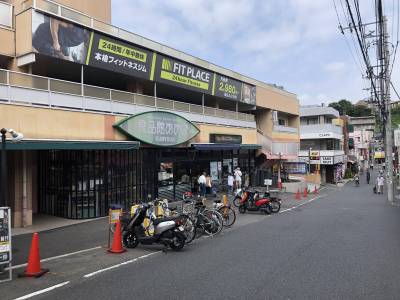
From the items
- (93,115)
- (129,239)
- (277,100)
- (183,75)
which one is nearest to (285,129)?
(277,100)

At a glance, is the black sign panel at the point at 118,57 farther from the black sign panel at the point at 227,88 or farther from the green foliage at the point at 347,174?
the green foliage at the point at 347,174

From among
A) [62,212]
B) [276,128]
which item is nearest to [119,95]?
[62,212]

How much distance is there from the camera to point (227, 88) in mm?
25828

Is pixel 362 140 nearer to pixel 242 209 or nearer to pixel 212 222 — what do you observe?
pixel 242 209

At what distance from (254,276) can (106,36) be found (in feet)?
41.3

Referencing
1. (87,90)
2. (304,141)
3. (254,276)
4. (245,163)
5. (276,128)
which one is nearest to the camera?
(254,276)

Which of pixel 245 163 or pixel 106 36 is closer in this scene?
pixel 106 36

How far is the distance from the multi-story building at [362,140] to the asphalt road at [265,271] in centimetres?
6585

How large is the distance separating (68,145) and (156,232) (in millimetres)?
5438

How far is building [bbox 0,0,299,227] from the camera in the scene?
13.5 meters

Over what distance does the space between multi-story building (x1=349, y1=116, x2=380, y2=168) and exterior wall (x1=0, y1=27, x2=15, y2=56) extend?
67.5 metres

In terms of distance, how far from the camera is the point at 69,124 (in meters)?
14.3

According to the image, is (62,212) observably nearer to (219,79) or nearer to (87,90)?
(87,90)

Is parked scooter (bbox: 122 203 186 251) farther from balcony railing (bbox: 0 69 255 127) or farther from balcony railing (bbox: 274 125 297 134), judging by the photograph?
balcony railing (bbox: 274 125 297 134)
